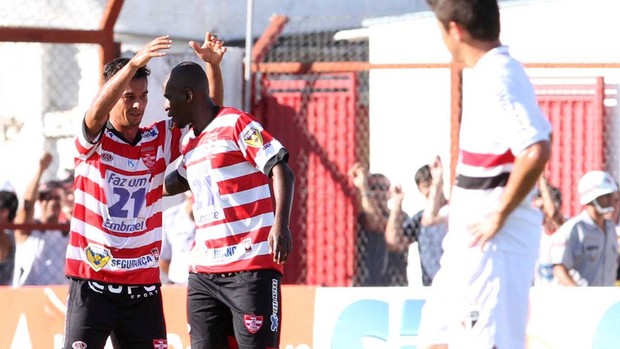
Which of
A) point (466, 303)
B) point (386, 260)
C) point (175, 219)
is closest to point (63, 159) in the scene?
point (175, 219)

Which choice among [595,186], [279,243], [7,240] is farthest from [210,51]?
[595,186]

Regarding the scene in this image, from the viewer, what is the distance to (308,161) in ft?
38.9

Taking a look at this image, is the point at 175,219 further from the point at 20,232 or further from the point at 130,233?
the point at 130,233

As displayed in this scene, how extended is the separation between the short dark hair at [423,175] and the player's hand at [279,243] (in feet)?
16.3

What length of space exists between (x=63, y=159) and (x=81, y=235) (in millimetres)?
5668

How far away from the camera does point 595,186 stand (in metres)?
11.1

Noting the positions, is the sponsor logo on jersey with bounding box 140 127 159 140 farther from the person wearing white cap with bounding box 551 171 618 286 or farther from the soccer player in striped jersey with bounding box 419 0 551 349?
the person wearing white cap with bounding box 551 171 618 286

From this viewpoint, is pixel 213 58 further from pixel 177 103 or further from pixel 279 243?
pixel 279 243

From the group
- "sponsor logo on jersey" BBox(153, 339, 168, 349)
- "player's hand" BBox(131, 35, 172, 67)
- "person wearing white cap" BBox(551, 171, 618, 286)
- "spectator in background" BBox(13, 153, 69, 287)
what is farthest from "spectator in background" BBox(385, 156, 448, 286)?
"player's hand" BBox(131, 35, 172, 67)

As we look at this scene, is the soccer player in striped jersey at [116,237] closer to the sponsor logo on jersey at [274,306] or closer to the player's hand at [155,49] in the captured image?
the player's hand at [155,49]

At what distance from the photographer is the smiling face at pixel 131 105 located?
6.94 meters

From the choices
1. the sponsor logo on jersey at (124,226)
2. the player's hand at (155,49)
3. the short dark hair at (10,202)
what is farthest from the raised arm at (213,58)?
the short dark hair at (10,202)

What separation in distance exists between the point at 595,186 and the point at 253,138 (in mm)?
4982

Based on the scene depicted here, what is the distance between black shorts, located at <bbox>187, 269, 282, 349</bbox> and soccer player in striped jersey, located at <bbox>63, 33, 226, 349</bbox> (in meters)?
0.22
